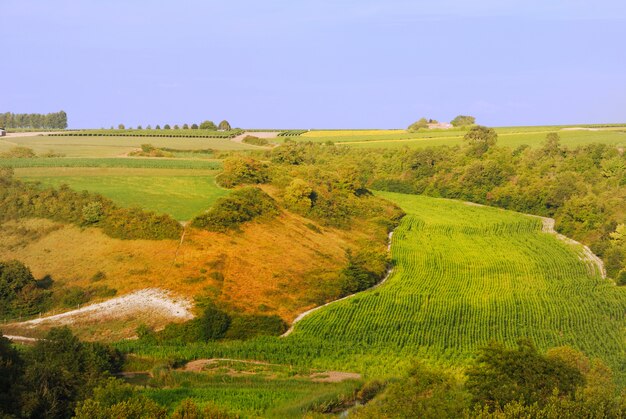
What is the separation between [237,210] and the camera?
47.1 metres

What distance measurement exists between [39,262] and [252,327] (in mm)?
13571

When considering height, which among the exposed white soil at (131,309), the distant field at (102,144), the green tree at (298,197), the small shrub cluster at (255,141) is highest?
the distant field at (102,144)

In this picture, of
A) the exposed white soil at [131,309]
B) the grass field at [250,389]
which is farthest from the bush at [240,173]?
the grass field at [250,389]

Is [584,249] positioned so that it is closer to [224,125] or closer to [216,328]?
[216,328]

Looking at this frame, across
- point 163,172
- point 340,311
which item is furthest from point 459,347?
point 163,172

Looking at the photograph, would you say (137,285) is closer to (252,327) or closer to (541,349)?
(252,327)

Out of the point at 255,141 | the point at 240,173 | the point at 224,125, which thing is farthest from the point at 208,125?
the point at 240,173

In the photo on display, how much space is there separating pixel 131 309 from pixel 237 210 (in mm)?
13106

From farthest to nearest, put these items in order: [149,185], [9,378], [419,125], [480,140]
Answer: [419,125] < [480,140] < [149,185] < [9,378]

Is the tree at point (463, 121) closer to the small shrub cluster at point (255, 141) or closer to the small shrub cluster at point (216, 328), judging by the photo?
the small shrub cluster at point (255, 141)

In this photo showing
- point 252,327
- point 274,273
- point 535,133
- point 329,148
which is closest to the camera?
point 252,327

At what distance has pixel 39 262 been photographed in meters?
39.2

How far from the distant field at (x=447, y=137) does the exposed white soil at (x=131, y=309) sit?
6774 cm

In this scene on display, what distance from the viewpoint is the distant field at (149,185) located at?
4706 centimetres
